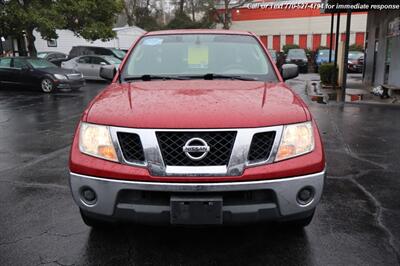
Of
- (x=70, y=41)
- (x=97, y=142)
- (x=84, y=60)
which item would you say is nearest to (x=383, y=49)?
(x=84, y=60)

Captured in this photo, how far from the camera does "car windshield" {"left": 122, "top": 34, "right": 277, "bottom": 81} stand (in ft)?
13.2

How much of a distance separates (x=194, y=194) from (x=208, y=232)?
96cm

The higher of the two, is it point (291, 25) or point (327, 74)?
point (291, 25)

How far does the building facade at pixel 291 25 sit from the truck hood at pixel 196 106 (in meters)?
43.3

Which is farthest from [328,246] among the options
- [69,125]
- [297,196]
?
[69,125]

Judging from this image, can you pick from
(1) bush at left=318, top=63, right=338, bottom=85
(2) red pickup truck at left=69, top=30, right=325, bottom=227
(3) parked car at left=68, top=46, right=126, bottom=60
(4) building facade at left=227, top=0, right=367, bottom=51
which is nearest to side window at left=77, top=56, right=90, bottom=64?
(3) parked car at left=68, top=46, right=126, bottom=60

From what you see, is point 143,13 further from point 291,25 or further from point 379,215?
point 379,215

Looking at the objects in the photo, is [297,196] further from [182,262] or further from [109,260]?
[109,260]

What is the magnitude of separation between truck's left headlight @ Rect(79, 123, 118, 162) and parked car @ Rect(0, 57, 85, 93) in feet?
43.7

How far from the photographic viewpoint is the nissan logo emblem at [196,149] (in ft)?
8.61

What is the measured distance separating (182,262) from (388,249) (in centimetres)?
165

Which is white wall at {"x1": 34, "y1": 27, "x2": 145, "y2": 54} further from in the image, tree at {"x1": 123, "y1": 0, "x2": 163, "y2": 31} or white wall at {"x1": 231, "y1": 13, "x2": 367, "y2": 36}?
white wall at {"x1": 231, "y1": 13, "x2": 367, "y2": 36}

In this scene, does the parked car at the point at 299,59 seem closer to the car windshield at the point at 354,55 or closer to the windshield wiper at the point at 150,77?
the car windshield at the point at 354,55

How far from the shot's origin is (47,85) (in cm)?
1545
